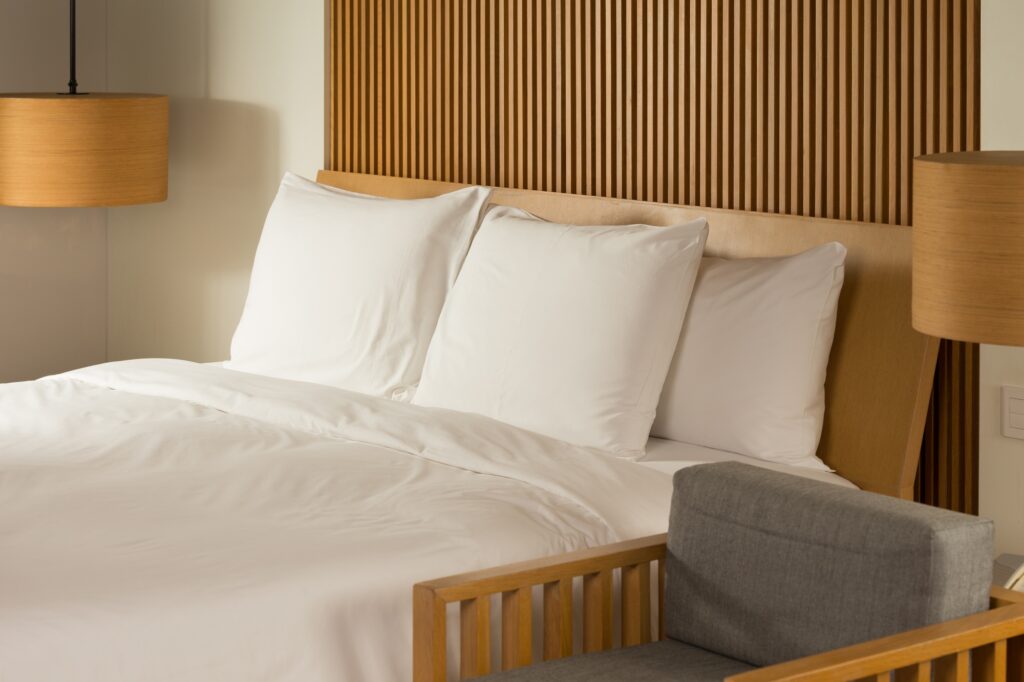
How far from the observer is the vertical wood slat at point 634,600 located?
7.57 feet

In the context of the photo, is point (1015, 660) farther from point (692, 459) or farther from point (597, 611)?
point (692, 459)

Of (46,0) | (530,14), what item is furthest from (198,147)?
(530,14)

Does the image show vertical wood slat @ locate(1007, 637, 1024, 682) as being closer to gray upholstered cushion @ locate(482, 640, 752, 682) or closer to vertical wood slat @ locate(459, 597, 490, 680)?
gray upholstered cushion @ locate(482, 640, 752, 682)

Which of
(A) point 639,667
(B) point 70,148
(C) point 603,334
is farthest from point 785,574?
(B) point 70,148

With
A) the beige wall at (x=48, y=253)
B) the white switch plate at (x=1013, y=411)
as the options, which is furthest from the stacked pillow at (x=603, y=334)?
the beige wall at (x=48, y=253)

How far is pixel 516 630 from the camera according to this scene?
218 cm

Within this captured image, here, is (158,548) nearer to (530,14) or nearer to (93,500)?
(93,500)

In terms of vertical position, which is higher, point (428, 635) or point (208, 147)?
point (208, 147)

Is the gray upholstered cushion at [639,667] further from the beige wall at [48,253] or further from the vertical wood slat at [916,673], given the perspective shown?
the beige wall at [48,253]

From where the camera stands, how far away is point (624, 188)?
3.63 metres

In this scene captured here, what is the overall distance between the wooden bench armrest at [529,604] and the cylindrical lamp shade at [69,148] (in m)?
2.73

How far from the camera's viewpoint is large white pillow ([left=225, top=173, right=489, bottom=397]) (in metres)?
3.59

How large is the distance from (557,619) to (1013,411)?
1097 millimetres

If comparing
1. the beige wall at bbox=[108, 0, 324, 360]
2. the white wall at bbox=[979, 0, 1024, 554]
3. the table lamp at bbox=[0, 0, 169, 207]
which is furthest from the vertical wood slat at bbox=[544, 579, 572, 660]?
the table lamp at bbox=[0, 0, 169, 207]
